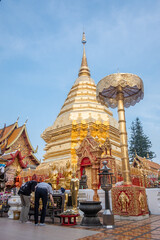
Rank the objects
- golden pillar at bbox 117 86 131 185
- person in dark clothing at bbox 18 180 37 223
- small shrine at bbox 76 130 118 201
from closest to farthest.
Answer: person in dark clothing at bbox 18 180 37 223 < golden pillar at bbox 117 86 131 185 < small shrine at bbox 76 130 118 201

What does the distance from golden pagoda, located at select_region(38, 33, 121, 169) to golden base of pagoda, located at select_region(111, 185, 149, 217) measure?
8.08 m

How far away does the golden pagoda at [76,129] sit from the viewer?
15.5 metres

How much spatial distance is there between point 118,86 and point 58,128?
10635mm

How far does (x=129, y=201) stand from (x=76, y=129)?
10.4 m

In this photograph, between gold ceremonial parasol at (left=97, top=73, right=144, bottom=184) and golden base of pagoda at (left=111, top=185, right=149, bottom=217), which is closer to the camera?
golden base of pagoda at (left=111, top=185, right=149, bottom=217)

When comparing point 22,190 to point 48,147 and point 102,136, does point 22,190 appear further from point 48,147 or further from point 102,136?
point 48,147

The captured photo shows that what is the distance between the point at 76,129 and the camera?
52.4ft

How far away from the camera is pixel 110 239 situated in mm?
3297

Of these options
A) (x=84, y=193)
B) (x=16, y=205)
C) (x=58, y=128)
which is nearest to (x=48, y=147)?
(x=58, y=128)

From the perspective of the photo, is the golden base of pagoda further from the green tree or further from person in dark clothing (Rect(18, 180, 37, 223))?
the green tree

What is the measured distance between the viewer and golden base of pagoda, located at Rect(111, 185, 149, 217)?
5703 millimetres

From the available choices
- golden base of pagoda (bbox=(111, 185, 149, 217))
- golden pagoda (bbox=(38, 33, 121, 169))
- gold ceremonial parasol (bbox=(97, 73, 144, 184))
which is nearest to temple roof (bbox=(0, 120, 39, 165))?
golden pagoda (bbox=(38, 33, 121, 169))

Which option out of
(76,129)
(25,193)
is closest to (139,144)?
(76,129)

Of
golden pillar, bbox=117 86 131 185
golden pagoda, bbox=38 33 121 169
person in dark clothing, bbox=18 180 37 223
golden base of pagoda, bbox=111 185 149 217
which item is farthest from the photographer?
golden pagoda, bbox=38 33 121 169
